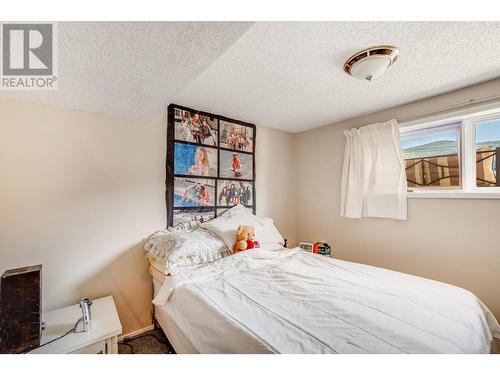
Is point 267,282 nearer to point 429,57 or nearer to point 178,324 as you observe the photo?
point 178,324

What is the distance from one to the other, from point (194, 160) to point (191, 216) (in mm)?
583

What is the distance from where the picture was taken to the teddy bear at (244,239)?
201cm

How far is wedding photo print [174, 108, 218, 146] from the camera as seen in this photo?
2.19 metres

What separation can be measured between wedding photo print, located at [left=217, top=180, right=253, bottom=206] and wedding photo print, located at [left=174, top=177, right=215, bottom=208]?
102 millimetres

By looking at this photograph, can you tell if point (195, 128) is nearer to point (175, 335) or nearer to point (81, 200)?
point (81, 200)

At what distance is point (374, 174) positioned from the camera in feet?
7.57

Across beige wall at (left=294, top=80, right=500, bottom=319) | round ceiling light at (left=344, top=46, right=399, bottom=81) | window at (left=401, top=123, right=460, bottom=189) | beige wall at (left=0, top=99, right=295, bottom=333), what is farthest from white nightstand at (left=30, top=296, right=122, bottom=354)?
window at (left=401, top=123, right=460, bottom=189)

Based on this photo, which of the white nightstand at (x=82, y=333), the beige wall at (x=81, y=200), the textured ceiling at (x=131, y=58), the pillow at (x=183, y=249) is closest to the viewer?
the textured ceiling at (x=131, y=58)

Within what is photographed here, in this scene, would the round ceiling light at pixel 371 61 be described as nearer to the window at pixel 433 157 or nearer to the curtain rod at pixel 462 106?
the curtain rod at pixel 462 106

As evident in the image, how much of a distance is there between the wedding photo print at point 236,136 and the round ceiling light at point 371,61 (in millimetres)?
1395

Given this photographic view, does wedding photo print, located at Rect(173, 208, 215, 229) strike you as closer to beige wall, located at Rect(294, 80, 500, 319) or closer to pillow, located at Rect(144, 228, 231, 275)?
pillow, located at Rect(144, 228, 231, 275)

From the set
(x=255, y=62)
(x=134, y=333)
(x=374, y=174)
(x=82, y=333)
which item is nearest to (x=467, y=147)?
(x=374, y=174)

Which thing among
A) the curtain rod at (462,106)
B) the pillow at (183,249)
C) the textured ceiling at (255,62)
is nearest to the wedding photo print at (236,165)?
the textured ceiling at (255,62)

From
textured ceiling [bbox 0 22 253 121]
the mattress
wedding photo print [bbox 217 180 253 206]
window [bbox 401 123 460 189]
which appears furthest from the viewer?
wedding photo print [bbox 217 180 253 206]
